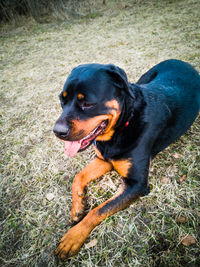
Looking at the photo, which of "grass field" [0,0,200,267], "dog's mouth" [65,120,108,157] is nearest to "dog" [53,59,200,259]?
"dog's mouth" [65,120,108,157]

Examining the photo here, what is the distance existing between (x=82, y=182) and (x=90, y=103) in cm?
114

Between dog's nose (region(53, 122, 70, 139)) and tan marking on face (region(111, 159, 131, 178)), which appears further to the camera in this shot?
tan marking on face (region(111, 159, 131, 178))

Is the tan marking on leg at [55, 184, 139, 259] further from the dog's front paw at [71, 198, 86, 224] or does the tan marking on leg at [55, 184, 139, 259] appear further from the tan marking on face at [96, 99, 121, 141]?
the tan marking on face at [96, 99, 121, 141]

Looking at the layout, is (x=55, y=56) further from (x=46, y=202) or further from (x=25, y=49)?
(x=46, y=202)

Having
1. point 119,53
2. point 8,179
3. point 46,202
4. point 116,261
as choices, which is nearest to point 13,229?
point 46,202

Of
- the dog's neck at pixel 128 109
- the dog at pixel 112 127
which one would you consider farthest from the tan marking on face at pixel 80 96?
the dog's neck at pixel 128 109

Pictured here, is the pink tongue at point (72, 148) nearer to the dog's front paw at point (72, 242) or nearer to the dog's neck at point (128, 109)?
the dog's neck at point (128, 109)

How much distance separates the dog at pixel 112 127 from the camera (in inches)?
66.5

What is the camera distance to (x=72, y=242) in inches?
66.6

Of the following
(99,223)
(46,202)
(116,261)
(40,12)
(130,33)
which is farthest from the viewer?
(40,12)

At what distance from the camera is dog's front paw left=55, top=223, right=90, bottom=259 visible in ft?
5.50

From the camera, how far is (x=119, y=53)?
226 inches

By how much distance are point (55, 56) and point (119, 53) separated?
2725mm

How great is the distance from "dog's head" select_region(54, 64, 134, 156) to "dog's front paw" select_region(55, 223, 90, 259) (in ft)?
2.89
